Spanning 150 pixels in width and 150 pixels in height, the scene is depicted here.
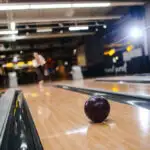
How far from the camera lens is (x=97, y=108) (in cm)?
219

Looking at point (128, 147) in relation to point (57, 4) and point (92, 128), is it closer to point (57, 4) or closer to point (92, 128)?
point (92, 128)

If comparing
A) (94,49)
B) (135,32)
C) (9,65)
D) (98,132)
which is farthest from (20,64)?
(98,132)

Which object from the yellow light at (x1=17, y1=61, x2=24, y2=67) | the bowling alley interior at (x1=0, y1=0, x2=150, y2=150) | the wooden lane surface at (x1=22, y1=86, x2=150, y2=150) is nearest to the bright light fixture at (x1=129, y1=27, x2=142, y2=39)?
the bowling alley interior at (x1=0, y1=0, x2=150, y2=150)

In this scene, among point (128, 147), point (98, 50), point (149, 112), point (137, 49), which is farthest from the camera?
point (98, 50)

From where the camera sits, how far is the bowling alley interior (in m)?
1.98

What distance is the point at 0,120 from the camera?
260cm

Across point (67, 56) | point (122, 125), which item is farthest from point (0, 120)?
point (67, 56)

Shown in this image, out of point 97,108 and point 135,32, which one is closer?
point 97,108

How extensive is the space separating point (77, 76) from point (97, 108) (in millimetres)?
14323

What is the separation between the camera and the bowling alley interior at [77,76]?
1977 millimetres

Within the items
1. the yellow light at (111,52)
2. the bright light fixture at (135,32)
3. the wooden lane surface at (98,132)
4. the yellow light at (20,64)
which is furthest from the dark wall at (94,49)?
the wooden lane surface at (98,132)

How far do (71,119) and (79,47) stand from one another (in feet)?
61.7

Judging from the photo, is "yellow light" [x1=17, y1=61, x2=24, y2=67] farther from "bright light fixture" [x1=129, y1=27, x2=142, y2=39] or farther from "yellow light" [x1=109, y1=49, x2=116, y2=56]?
"bright light fixture" [x1=129, y1=27, x2=142, y2=39]

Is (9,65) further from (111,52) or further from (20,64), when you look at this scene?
(111,52)
